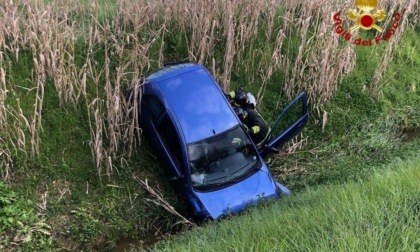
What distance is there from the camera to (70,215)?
227 inches

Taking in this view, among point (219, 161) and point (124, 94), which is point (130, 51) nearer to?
point (124, 94)

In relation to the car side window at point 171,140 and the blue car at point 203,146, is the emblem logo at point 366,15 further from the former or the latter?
the car side window at point 171,140

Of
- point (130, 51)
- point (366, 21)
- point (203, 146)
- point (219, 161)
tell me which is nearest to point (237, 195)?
point (219, 161)

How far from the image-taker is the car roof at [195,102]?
19.1ft

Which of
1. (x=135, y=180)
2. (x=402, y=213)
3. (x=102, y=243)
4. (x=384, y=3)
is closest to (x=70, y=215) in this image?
(x=102, y=243)

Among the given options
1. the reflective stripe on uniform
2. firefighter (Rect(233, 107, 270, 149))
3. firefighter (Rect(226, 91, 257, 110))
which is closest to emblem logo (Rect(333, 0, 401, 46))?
firefighter (Rect(226, 91, 257, 110))

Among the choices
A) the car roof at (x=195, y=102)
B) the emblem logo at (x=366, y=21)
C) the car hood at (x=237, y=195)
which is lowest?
the car hood at (x=237, y=195)

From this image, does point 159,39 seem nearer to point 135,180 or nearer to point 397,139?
point 135,180

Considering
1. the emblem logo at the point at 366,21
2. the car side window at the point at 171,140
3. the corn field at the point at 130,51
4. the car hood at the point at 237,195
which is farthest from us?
the emblem logo at the point at 366,21

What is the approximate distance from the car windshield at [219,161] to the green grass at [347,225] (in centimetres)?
145

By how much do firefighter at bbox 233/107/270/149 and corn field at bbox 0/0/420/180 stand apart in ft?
2.43

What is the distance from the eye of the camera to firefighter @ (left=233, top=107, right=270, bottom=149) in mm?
6406

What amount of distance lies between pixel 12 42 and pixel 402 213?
5596mm

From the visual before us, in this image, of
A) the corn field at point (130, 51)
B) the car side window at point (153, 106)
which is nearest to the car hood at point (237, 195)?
the car side window at point (153, 106)
